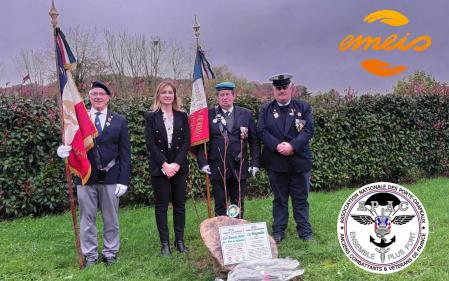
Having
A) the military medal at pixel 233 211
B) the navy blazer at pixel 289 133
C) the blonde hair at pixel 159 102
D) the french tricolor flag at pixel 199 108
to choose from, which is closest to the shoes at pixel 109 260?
the military medal at pixel 233 211

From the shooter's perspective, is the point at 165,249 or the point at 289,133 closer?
the point at 165,249

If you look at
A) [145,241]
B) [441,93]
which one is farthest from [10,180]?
[441,93]

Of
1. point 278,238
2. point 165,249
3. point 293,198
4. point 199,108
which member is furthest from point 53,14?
point 278,238

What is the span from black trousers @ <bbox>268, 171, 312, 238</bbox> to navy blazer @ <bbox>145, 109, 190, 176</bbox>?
1189 millimetres

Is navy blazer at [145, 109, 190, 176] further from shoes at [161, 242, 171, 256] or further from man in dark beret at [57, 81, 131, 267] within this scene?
shoes at [161, 242, 171, 256]

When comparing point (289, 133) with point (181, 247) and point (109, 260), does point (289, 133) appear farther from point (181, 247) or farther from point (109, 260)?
point (109, 260)

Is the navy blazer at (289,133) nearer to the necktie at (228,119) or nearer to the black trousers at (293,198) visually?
the black trousers at (293,198)

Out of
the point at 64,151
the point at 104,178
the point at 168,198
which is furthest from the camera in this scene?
the point at 168,198

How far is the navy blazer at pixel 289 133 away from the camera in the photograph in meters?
5.33

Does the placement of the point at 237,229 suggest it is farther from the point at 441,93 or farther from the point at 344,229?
the point at 441,93

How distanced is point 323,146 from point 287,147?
4265 millimetres

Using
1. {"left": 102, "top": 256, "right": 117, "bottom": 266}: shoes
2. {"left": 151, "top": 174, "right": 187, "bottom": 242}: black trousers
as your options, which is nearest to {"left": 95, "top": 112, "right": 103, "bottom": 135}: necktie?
{"left": 151, "top": 174, "right": 187, "bottom": 242}: black trousers

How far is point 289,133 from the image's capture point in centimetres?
538

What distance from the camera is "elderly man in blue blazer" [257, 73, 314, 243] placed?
5.31 meters
